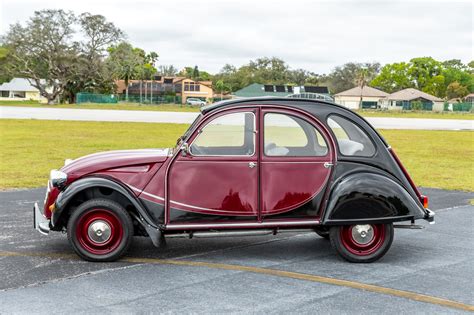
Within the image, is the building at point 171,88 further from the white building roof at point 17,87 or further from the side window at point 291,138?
the side window at point 291,138

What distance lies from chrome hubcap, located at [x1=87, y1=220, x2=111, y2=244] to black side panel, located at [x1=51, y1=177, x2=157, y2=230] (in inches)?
13.5

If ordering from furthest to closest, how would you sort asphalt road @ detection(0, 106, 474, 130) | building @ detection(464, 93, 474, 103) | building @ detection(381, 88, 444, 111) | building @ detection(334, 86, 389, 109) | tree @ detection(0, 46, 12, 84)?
building @ detection(464, 93, 474, 103) → building @ detection(334, 86, 389, 109) → building @ detection(381, 88, 444, 111) → tree @ detection(0, 46, 12, 84) → asphalt road @ detection(0, 106, 474, 130)

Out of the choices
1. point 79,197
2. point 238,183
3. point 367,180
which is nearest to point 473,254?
point 367,180

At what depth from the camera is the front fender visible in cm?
562

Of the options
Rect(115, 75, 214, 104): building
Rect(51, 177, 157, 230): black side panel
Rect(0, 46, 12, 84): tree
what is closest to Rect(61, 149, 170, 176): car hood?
Rect(51, 177, 157, 230): black side panel

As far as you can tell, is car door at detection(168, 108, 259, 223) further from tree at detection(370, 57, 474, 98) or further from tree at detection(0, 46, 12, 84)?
tree at detection(370, 57, 474, 98)

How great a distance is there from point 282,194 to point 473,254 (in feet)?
7.66

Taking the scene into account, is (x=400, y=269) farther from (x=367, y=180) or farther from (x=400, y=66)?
(x=400, y=66)

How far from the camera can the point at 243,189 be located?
5.64 meters

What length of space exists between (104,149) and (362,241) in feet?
42.8

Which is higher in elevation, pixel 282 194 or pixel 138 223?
pixel 282 194

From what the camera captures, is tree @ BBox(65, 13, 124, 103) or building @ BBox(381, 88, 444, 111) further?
building @ BBox(381, 88, 444, 111)

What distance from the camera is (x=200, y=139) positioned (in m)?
5.73

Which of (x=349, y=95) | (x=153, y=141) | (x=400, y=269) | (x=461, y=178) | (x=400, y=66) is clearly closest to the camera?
(x=400, y=269)
